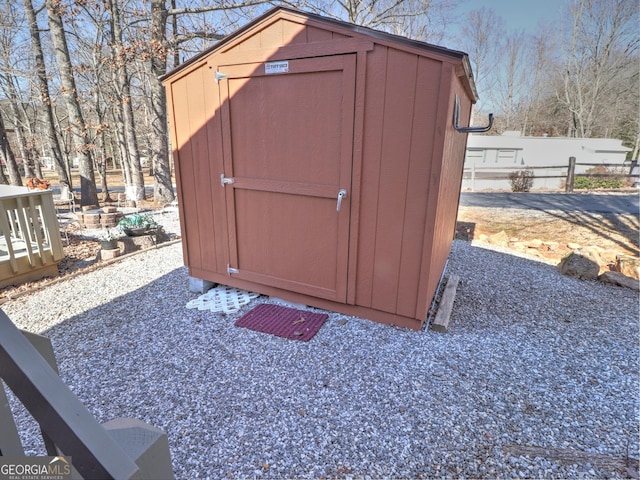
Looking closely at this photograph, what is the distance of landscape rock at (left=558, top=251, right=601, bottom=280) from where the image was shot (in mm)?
4488

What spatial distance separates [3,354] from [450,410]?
211 centimetres

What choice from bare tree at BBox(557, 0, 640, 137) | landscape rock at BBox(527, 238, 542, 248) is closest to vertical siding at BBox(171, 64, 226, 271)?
landscape rock at BBox(527, 238, 542, 248)

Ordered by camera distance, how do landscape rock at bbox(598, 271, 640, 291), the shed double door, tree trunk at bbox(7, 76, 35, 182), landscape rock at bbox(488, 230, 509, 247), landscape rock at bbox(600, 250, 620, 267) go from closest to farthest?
the shed double door < landscape rock at bbox(598, 271, 640, 291) < landscape rock at bbox(600, 250, 620, 267) < landscape rock at bbox(488, 230, 509, 247) < tree trunk at bbox(7, 76, 35, 182)

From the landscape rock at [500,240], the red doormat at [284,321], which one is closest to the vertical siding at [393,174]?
the red doormat at [284,321]

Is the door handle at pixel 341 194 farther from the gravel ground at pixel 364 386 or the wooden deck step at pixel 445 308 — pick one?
the wooden deck step at pixel 445 308

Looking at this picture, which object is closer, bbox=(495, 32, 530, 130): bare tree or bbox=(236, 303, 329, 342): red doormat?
bbox=(236, 303, 329, 342): red doormat

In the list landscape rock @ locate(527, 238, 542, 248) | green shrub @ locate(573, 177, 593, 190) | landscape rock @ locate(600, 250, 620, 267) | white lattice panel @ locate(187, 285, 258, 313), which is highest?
green shrub @ locate(573, 177, 593, 190)

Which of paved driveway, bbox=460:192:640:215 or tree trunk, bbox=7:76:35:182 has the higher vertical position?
tree trunk, bbox=7:76:35:182

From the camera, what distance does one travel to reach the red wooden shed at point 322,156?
97.0 inches

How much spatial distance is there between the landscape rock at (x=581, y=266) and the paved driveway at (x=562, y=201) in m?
5.18

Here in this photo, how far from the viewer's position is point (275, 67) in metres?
2.76

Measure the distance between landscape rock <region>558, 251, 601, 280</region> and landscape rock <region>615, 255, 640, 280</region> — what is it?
0.60 metres

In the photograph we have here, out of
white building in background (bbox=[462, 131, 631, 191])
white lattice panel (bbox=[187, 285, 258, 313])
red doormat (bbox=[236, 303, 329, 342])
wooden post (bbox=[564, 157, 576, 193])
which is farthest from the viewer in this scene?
white building in background (bbox=[462, 131, 631, 191])

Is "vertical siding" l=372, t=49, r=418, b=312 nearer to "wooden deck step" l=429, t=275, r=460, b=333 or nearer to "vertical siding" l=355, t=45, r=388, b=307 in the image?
"vertical siding" l=355, t=45, r=388, b=307
